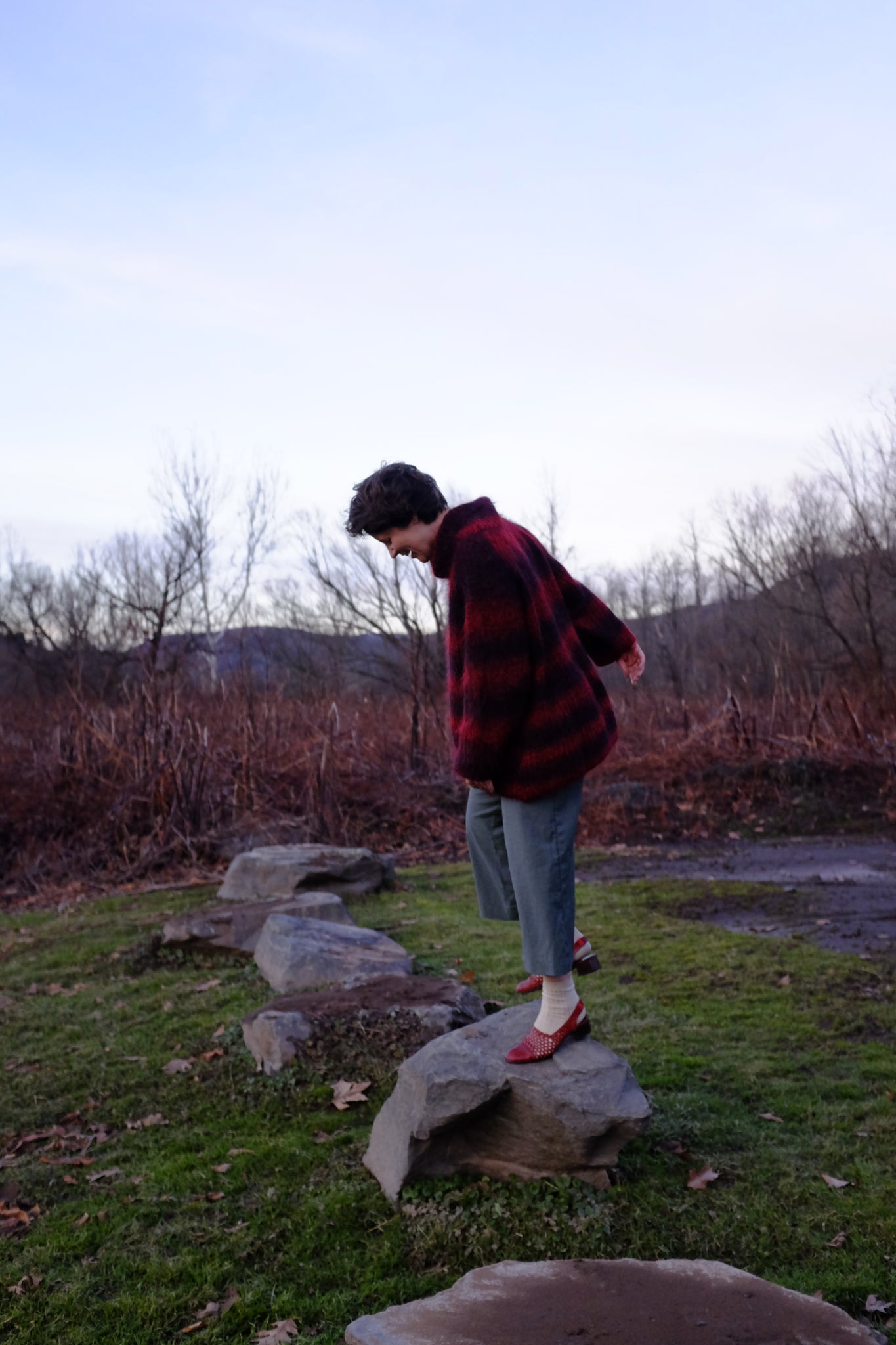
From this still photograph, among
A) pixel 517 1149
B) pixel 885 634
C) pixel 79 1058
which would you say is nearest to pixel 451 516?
pixel 517 1149

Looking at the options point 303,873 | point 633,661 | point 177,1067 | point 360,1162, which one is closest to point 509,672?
point 633,661

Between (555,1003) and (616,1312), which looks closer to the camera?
(616,1312)

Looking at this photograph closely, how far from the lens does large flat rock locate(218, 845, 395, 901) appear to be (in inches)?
316

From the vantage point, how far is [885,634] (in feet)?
78.9

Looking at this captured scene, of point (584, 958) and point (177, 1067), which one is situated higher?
point (584, 958)

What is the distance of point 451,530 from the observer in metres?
3.06

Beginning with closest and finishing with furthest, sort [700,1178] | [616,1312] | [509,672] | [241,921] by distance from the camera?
1. [616,1312]
2. [509,672]
3. [700,1178]
4. [241,921]

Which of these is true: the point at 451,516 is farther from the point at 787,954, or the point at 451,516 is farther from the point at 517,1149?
the point at 787,954

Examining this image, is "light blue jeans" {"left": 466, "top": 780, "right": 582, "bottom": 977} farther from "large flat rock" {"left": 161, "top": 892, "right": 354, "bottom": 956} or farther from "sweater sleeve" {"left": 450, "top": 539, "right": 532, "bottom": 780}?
"large flat rock" {"left": 161, "top": 892, "right": 354, "bottom": 956}

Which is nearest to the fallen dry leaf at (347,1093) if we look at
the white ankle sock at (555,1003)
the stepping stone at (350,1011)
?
the stepping stone at (350,1011)

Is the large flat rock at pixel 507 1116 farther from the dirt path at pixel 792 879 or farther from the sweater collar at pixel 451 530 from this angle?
the dirt path at pixel 792 879

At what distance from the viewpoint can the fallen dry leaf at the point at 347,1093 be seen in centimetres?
381

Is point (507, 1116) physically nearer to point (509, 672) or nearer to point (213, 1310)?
point (213, 1310)

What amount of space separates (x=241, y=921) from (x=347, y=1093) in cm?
292
